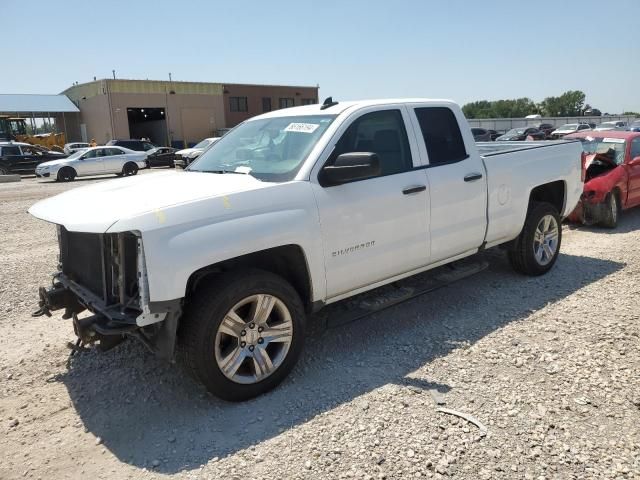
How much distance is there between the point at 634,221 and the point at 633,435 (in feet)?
23.7

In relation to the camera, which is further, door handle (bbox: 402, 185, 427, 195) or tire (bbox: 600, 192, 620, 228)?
tire (bbox: 600, 192, 620, 228)

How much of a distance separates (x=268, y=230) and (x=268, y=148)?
1054 mm

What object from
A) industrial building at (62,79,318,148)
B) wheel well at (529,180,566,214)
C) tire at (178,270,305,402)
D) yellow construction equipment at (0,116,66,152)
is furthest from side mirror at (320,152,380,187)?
industrial building at (62,79,318,148)

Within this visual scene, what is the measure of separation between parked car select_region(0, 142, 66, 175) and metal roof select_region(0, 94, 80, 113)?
2189 centimetres

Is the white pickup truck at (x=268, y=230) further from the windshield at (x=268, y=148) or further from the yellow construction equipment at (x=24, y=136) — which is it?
the yellow construction equipment at (x=24, y=136)

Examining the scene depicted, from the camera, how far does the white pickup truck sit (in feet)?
10.4

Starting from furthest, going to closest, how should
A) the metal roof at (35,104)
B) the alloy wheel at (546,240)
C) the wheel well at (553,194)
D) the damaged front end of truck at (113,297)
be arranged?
the metal roof at (35,104)
the wheel well at (553,194)
the alloy wheel at (546,240)
the damaged front end of truck at (113,297)

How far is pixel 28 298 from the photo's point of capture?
5.73 metres

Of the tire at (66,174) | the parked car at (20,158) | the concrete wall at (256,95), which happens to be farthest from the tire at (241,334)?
the concrete wall at (256,95)

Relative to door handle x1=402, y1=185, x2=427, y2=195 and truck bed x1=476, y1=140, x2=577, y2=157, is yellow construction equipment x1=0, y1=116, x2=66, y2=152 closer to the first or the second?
truck bed x1=476, y1=140, x2=577, y2=157

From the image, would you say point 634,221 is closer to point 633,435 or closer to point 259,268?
point 633,435

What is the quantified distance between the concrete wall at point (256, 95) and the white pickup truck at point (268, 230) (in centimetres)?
4860

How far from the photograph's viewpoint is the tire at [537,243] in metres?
5.68

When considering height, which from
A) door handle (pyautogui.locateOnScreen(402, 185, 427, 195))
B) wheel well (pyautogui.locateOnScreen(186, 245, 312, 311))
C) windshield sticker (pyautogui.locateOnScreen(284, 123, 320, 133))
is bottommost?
wheel well (pyautogui.locateOnScreen(186, 245, 312, 311))
